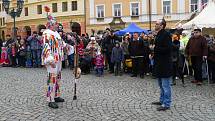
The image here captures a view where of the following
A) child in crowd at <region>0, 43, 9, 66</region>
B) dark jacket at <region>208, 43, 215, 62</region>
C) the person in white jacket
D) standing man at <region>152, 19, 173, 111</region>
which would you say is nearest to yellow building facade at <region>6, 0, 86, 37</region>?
child in crowd at <region>0, 43, 9, 66</region>

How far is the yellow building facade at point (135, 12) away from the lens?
143 ft

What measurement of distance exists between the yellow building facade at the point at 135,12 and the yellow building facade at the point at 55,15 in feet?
4.62

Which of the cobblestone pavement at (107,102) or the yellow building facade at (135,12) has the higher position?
the yellow building facade at (135,12)

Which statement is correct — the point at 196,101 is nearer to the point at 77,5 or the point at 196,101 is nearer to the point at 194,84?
the point at 194,84

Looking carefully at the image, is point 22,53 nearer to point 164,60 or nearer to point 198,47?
point 198,47

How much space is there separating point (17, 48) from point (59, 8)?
108 feet

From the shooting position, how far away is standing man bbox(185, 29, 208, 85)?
1249 centimetres

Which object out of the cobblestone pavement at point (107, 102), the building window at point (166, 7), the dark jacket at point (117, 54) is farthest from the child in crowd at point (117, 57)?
the building window at point (166, 7)

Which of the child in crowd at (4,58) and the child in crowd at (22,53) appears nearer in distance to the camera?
the child in crowd at (22,53)

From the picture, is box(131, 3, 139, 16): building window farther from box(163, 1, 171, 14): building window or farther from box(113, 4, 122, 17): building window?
box(163, 1, 171, 14): building window

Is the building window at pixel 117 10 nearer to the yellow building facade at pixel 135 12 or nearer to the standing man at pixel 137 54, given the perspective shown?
the yellow building facade at pixel 135 12

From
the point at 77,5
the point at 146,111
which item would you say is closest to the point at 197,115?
the point at 146,111

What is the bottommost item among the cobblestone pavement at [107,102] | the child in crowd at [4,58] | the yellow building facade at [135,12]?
the cobblestone pavement at [107,102]

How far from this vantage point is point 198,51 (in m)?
12.5
